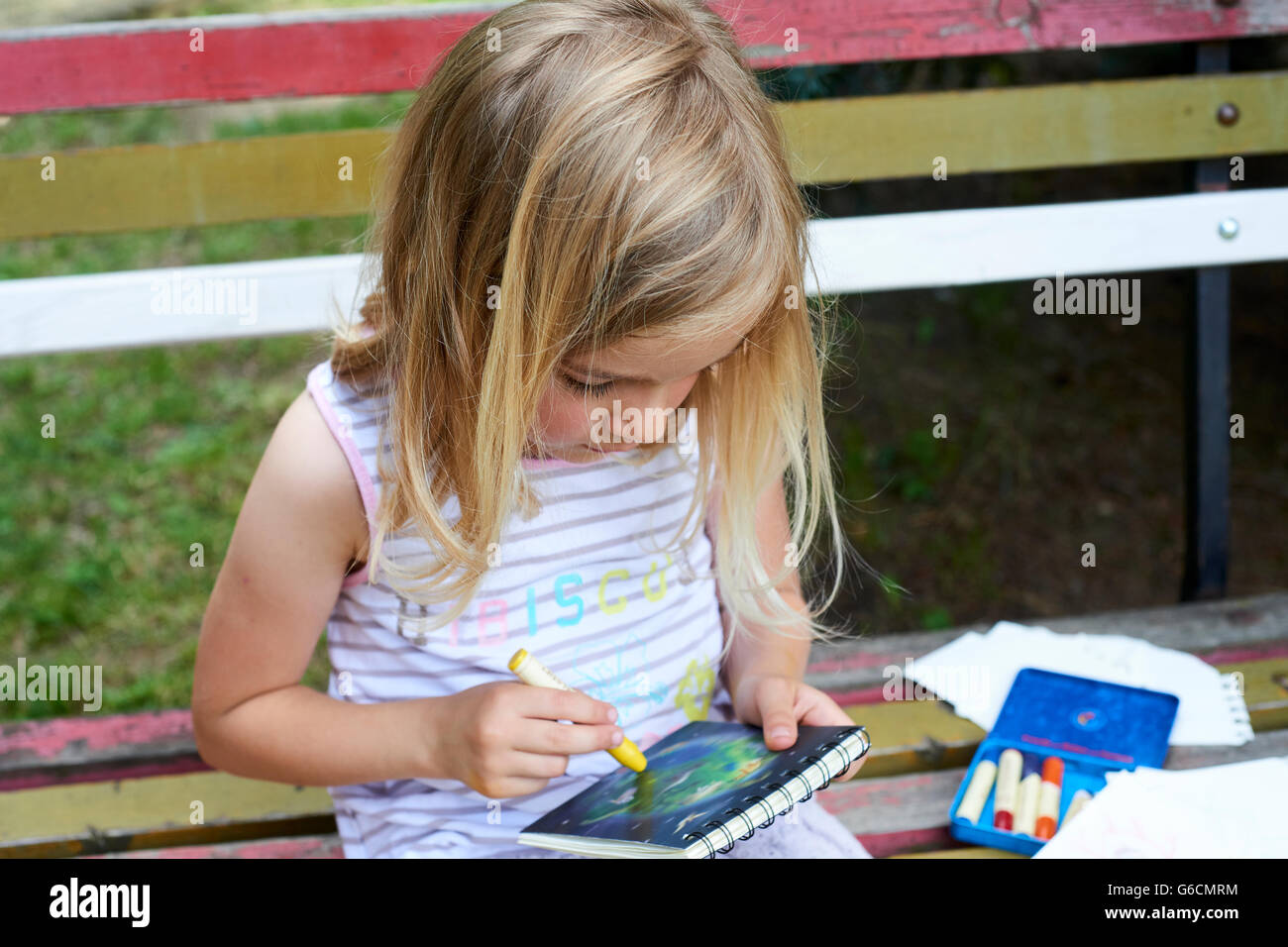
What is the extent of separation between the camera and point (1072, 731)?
1.44 meters

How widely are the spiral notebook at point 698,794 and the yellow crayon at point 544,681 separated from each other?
2 centimetres

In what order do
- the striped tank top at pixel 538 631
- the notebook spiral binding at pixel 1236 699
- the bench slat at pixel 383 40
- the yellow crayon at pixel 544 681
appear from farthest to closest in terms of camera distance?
1. the bench slat at pixel 383 40
2. the notebook spiral binding at pixel 1236 699
3. the striped tank top at pixel 538 631
4. the yellow crayon at pixel 544 681

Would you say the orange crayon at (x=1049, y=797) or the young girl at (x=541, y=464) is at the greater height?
the young girl at (x=541, y=464)

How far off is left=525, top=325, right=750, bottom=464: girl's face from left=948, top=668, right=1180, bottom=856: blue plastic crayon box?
569 millimetres

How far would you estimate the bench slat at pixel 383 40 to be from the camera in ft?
5.75

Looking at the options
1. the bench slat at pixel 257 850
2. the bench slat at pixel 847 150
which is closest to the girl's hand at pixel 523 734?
the bench slat at pixel 257 850

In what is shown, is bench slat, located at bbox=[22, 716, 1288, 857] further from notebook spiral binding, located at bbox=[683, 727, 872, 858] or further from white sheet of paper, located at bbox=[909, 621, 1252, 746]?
notebook spiral binding, located at bbox=[683, 727, 872, 858]

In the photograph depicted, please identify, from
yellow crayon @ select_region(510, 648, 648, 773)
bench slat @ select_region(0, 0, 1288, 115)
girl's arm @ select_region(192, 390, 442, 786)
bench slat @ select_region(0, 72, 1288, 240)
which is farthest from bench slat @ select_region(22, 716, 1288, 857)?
bench slat @ select_region(0, 0, 1288, 115)

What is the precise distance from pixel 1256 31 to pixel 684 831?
162 centimetres

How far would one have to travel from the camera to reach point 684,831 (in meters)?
1.01

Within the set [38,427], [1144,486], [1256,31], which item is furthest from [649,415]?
[38,427]

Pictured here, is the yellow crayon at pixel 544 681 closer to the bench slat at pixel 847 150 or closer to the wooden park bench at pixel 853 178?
the wooden park bench at pixel 853 178

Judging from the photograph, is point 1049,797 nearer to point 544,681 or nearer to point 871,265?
point 544,681

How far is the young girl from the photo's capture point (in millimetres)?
999
